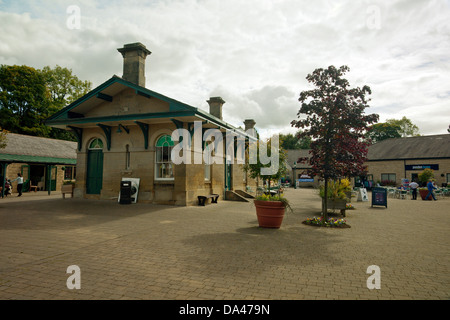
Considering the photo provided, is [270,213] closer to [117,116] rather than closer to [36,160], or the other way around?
[117,116]

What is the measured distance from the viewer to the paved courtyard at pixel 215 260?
3.64m

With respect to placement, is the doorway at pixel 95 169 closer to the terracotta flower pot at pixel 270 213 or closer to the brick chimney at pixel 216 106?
the brick chimney at pixel 216 106

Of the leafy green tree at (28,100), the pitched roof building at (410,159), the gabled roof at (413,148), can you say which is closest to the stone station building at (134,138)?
the leafy green tree at (28,100)

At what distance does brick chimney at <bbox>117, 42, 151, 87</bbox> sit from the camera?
14.2 m

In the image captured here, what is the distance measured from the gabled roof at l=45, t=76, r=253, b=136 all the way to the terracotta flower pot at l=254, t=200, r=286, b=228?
17.5 feet

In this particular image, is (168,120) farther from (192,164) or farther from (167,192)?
(167,192)

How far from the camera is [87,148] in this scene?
15016 mm

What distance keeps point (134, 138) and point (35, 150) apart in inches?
573

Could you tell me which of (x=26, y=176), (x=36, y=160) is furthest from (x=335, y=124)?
(x=26, y=176)

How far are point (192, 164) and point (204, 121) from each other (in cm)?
216

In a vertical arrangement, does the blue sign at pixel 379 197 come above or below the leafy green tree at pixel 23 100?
below

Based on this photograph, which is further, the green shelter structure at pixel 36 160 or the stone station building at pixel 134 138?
the green shelter structure at pixel 36 160

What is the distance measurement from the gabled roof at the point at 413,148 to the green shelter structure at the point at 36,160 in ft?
128
